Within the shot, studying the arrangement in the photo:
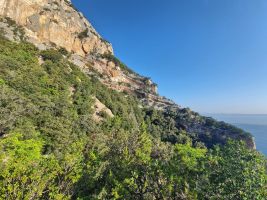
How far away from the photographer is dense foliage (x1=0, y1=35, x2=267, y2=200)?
1317 cm

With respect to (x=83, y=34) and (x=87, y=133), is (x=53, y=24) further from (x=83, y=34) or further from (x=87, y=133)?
(x=87, y=133)

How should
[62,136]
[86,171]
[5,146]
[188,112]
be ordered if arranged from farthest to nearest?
1. [188,112]
2. [62,136]
3. [5,146]
4. [86,171]

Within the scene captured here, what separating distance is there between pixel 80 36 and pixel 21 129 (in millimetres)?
71163

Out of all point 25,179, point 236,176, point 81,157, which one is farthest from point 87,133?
point 236,176

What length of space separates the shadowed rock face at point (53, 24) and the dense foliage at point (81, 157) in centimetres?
2106

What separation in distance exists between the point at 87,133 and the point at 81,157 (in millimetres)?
25036

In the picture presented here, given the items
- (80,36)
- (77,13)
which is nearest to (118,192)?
(80,36)

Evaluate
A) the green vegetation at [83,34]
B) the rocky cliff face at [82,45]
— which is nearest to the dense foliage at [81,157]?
the rocky cliff face at [82,45]

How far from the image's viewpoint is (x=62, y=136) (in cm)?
3616

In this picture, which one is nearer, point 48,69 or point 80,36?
point 48,69

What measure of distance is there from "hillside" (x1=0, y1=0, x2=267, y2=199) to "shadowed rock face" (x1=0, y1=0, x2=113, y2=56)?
13.7 inches

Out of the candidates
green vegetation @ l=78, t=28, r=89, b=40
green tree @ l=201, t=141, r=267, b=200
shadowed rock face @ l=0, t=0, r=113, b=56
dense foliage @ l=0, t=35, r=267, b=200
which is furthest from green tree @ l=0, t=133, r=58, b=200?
green vegetation @ l=78, t=28, r=89, b=40

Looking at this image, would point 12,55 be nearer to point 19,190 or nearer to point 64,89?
point 64,89

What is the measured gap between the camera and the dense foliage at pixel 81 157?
43.2 ft
